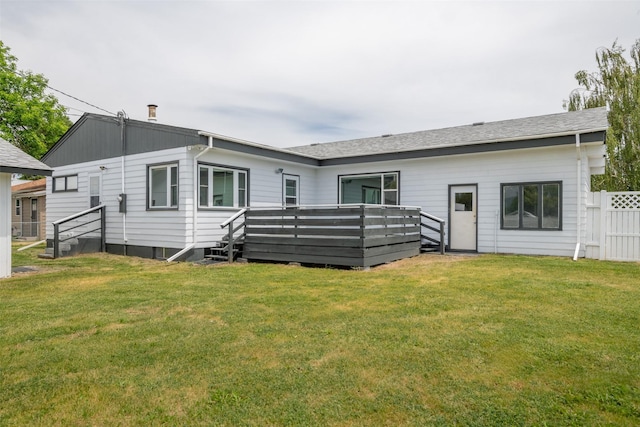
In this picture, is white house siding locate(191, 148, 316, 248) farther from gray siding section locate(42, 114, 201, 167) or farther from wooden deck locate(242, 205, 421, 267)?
wooden deck locate(242, 205, 421, 267)

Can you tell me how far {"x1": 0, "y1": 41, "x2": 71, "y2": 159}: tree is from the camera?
2288cm

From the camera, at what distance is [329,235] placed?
8.42m

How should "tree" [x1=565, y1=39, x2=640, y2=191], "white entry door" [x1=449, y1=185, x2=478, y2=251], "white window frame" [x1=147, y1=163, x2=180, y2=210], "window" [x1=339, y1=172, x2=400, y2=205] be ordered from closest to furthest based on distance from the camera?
"white window frame" [x1=147, y1=163, x2=180, y2=210]
"white entry door" [x1=449, y1=185, x2=478, y2=251]
"window" [x1=339, y1=172, x2=400, y2=205]
"tree" [x1=565, y1=39, x2=640, y2=191]

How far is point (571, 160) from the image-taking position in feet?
32.3

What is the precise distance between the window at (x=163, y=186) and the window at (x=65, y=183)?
4078 millimetres

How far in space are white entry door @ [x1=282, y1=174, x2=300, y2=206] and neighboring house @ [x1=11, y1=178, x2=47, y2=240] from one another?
15.9 metres

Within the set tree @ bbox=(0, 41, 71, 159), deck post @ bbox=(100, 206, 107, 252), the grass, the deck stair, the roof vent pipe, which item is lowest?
the grass

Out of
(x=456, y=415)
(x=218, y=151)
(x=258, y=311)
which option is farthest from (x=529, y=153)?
(x=456, y=415)

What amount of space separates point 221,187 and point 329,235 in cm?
396

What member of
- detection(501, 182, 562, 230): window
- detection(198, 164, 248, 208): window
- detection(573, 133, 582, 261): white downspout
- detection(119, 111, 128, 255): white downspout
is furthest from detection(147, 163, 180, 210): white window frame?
detection(573, 133, 582, 261): white downspout

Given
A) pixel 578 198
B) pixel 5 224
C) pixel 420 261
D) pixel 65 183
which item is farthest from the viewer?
pixel 65 183

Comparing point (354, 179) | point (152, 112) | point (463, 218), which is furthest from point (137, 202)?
point (463, 218)

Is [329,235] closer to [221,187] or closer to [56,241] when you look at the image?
[221,187]

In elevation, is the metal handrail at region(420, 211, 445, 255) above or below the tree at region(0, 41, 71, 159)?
below
